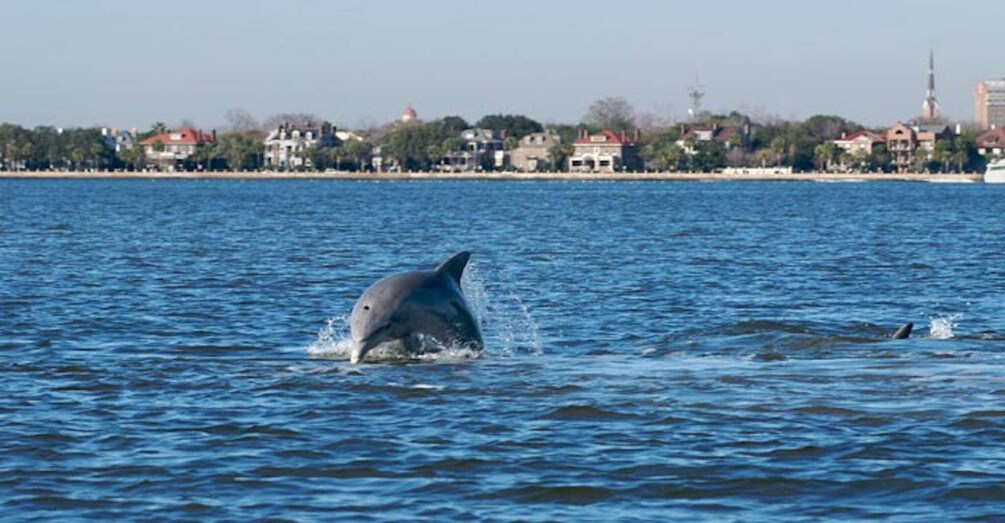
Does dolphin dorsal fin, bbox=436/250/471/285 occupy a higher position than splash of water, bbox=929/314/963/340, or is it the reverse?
dolphin dorsal fin, bbox=436/250/471/285

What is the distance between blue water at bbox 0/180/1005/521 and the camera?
16.6 m

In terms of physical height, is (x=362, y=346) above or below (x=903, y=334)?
above

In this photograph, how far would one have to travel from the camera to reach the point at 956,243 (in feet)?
229

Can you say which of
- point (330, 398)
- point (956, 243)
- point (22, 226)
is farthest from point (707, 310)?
point (22, 226)

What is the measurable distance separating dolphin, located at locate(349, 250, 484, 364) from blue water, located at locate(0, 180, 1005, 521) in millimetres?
458

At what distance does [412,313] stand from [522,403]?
335cm

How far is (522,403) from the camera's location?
21.6 meters

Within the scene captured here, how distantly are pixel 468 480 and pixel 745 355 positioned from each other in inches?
405

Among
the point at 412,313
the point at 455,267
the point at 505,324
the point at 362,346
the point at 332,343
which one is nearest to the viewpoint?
the point at 362,346

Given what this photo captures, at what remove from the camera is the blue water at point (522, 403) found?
16562 millimetres

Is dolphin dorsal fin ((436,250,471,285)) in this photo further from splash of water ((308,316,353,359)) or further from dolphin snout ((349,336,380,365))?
splash of water ((308,316,353,359))

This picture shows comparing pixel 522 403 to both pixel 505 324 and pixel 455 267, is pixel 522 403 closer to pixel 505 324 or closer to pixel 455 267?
pixel 455 267

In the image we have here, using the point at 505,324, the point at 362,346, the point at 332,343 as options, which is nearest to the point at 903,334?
the point at 505,324

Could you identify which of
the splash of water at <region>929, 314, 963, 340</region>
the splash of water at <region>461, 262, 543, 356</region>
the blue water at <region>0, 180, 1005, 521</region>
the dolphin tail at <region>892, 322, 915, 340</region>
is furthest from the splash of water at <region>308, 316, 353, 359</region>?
the splash of water at <region>929, 314, 963, 340</region>
